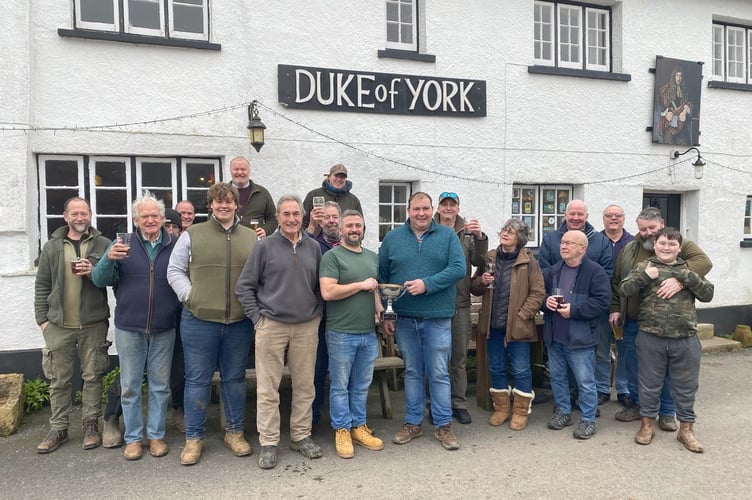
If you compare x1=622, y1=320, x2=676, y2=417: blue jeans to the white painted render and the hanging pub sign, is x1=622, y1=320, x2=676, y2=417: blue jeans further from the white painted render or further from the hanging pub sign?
the hanging pub sign

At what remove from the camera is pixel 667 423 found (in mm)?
4855

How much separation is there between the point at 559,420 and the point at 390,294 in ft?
6.54

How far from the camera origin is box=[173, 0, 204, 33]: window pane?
6.40 meters

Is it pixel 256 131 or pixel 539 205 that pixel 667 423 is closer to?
pixel 539 205

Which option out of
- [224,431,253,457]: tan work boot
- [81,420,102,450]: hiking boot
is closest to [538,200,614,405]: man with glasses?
[224,431,253,457]: tan work boot

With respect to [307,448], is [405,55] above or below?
above

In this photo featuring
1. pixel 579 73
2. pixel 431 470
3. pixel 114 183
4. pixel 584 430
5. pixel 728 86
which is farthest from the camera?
pixel 728 86

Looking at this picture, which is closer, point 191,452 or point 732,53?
point 191,452

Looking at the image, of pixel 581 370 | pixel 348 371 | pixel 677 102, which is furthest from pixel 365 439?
pixel 677 102

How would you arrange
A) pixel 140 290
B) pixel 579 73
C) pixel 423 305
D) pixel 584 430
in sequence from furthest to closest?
pixel 579 73
pixel 584 430
pixel 423 305
pixel 140 290

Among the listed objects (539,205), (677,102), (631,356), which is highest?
(677,102)

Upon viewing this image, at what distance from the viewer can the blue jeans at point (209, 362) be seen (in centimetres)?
417

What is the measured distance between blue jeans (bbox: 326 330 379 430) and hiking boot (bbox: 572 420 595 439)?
5.88 feet

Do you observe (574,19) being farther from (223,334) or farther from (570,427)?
(223,334)
